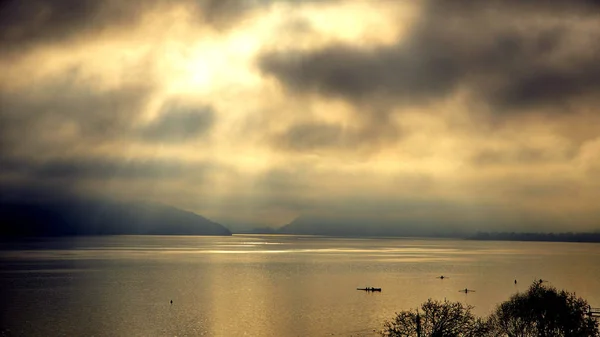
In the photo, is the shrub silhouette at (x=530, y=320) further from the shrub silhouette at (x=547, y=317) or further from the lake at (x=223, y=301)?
the lake at (x=223, y=301)

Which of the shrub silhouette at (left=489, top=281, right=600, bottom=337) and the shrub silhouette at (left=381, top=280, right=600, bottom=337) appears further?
the shrub silhouette at (left=489, top=281, right=600, bottom=337)

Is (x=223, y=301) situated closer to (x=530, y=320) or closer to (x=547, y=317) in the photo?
(x=530, y=320)

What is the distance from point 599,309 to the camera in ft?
370

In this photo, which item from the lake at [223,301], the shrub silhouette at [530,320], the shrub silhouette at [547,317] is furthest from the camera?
the lake at [223,301]

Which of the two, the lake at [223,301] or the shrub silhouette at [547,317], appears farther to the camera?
the lake at [223,301]

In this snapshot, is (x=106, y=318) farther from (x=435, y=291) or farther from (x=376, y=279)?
(x=376, y=279)

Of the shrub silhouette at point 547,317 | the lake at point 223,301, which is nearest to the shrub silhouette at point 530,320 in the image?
the shrub silhouette at point 547,317

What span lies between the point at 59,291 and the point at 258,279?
65.9m

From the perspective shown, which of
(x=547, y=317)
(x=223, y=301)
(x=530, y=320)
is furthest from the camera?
(x=223, y=301)

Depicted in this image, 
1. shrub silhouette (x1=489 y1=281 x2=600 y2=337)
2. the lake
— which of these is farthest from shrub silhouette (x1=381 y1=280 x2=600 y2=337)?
the lake

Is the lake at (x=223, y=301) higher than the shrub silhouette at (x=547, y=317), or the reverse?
the shrub silhouette at (x=547, y=317)

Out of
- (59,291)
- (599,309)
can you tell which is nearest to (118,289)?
(59,291)

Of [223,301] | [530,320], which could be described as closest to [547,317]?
[530,320]

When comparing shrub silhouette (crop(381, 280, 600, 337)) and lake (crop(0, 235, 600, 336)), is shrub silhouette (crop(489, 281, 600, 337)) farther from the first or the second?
lake (crop(0, 235, 600, 336))
